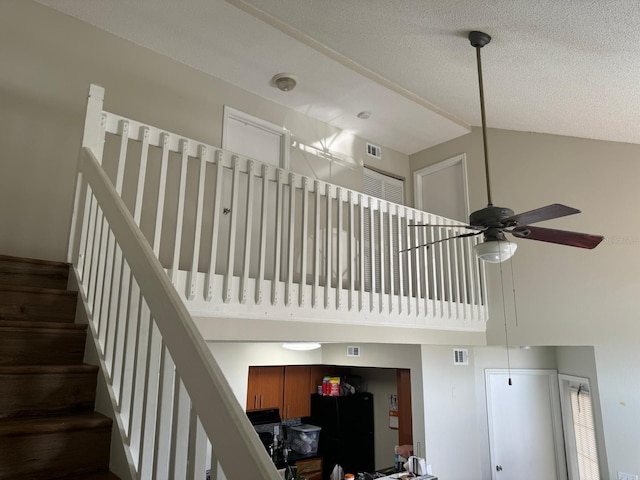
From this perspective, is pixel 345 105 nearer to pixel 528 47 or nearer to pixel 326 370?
pixel 528 47

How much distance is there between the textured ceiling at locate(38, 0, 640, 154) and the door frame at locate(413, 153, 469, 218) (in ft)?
2.33

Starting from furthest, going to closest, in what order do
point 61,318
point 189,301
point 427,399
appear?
point 427,399 → point 189,301 → point 61,318

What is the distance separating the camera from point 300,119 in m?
5.36

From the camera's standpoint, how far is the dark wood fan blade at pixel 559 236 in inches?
115

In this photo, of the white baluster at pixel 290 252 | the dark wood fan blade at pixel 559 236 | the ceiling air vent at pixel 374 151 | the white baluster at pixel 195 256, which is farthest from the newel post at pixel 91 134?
the ceiling air vent at pixel 374 151

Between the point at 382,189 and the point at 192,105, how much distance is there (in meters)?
2.78

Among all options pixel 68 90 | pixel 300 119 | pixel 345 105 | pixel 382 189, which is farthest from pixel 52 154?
pixel 382 189

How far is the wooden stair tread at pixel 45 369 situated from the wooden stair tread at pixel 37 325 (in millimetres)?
229

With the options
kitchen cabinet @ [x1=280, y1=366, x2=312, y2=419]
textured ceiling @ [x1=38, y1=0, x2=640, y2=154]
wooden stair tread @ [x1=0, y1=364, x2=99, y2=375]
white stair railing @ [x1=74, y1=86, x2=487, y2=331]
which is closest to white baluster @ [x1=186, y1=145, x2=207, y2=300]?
white stair railing @ [x1=74, y1=86, x2=487, y2=331]

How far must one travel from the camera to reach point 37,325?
2.04 metres

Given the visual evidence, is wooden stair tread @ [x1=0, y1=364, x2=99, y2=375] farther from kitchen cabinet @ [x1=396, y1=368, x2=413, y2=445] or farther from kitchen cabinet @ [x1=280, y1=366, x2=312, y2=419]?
kitchen cabinet @ [x1=280, y1=366, x2=312, y2=419]

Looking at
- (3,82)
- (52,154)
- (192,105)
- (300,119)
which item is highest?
(300,119)

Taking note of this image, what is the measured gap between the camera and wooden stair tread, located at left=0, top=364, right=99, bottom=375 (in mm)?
1775

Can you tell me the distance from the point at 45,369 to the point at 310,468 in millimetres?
5801
